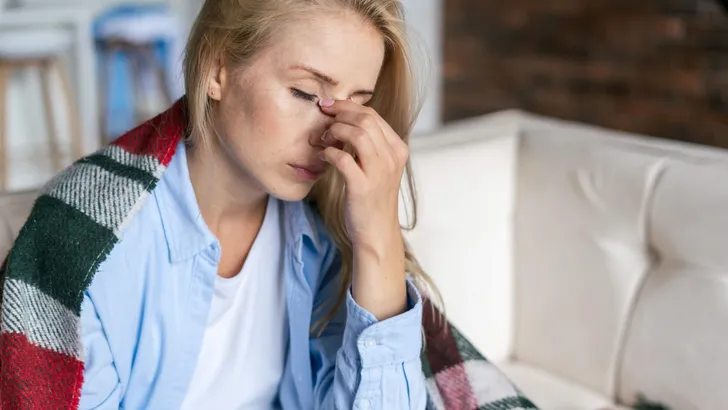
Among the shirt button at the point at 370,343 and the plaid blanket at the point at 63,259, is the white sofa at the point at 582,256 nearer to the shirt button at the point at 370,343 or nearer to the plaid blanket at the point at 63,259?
the shirt button at the point at 370,343

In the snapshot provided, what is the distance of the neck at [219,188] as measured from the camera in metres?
1.30

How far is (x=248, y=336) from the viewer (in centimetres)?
136

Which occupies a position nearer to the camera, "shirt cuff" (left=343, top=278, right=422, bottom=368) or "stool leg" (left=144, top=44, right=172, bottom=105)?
"shirt cuff" (left=343, top=278, right=422, bottom=368)

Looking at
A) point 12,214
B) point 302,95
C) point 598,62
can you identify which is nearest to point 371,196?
point 302,95

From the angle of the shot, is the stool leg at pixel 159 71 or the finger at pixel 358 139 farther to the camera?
the stool leg at pixel 159 71

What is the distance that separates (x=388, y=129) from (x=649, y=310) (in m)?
0.72

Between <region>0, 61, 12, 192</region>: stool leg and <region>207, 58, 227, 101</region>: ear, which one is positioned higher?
<region>207, 58, 227, 101</region>: ear

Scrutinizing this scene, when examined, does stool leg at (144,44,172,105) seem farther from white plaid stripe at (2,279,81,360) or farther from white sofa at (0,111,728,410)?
white plaid stripe at (2,279,81,360)

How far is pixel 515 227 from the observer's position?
75.3 inches

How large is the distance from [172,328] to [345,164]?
13.7 inches

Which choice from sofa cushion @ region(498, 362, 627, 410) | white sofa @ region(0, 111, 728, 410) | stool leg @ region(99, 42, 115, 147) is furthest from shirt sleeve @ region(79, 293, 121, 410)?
stool leg @ region(99, 42, 115, 147)

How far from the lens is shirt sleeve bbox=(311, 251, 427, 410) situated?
1.21 meters

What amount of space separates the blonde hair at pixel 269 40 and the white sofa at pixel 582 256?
33 cm

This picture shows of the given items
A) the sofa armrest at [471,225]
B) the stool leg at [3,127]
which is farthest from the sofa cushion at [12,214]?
the stool leg at [3,127]
